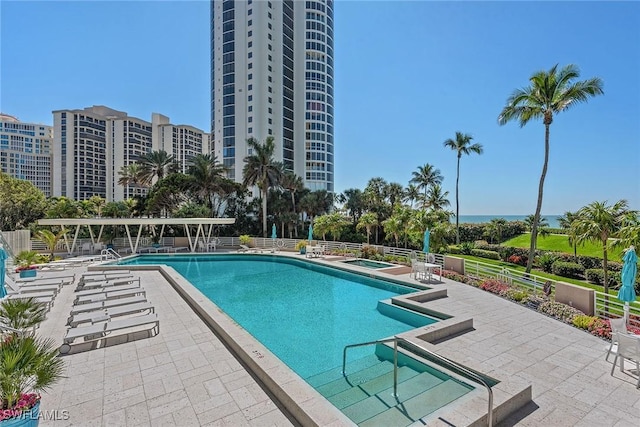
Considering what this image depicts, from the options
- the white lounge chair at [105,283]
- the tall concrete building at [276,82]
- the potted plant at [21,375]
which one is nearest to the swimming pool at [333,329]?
the potted plant at [21,375]

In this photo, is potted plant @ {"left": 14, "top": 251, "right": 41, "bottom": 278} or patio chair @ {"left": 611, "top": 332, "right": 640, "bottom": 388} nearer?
patio chair @ {"left": 611, "top": 332, "right": 640, "bottom": 388}

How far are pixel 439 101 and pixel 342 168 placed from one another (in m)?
36.9

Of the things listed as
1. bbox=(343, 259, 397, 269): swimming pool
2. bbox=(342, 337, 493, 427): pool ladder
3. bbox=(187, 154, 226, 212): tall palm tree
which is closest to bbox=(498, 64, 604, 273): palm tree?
bbox=(343, 259, 397, 269): swimming pool

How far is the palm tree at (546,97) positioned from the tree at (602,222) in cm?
459

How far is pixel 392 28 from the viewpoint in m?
19.9

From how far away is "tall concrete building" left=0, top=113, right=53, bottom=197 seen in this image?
242 ft

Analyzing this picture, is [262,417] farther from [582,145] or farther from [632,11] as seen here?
[582,145]

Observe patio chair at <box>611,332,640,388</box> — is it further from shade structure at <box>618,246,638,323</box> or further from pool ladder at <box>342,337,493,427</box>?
pool ladder at <box>342,337,493,427</box>

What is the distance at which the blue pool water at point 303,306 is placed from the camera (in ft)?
24.2

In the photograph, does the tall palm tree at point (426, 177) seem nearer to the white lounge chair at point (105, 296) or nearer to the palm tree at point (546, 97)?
the palm tree at point (546, 97)

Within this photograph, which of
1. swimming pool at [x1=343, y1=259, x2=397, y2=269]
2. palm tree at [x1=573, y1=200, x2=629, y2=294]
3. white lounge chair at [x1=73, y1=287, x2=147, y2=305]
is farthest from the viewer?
swimming pool at [x1=343, y1=259, x2=397, y2=269]

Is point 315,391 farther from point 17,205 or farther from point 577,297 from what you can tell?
point 17,205

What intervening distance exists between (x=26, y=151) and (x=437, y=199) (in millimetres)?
102996

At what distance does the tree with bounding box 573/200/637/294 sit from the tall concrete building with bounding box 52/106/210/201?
6655 centimetres
